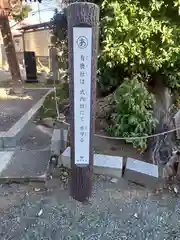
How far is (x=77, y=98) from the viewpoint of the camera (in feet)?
7.52

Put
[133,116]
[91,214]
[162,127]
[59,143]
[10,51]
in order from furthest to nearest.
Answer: [10,51] < [162,127] < [133,116] < [59,143] < [91,214]

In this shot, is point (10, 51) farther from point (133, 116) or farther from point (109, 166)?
point (109, 166)

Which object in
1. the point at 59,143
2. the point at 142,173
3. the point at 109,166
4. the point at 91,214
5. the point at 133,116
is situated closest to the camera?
the point at 91,214

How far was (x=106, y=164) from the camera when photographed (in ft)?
10.9

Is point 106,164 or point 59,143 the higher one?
point 59,143

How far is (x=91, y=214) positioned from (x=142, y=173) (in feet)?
2.77

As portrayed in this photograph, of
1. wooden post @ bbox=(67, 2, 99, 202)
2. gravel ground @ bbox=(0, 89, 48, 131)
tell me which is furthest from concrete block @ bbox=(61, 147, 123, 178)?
gravel ground @ bbox=(0, 89, 48, 131)

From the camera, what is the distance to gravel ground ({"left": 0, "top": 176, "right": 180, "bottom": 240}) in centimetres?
246

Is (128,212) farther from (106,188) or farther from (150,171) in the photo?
(150,171)

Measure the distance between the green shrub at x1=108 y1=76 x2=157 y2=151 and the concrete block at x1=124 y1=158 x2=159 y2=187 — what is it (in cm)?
72

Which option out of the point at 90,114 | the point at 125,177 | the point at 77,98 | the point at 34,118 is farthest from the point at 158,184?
the point at 34,118

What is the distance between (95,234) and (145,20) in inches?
119

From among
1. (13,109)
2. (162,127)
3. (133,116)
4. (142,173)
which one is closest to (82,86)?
(142,173)

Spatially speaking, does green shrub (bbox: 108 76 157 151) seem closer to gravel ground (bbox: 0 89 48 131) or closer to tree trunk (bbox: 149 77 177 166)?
tree trunk (bbox: 149 77 177 166)
